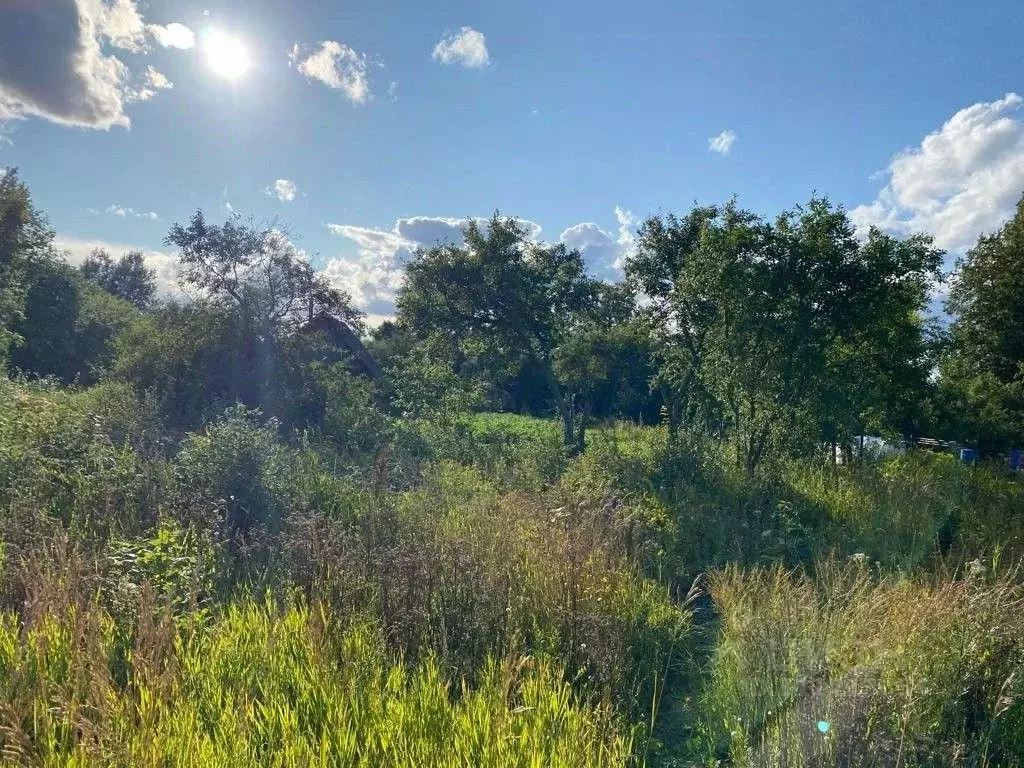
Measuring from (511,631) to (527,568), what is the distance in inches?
30.7

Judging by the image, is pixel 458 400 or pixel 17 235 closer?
pixel 458 400

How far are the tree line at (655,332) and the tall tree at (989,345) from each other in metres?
0.04

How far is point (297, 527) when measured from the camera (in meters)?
5.13

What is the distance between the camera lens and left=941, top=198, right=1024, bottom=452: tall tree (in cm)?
1523

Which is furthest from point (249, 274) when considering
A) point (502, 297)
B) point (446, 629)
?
point (446, 629)

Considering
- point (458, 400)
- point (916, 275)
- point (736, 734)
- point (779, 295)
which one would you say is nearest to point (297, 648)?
point (736, 734)

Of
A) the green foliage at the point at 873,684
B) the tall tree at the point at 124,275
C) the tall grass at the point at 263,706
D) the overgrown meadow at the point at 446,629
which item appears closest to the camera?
the tall grass at the point at 263,706

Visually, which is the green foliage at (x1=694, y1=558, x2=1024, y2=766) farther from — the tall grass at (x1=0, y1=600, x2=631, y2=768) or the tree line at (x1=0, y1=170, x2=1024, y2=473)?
the tree line at (x1=0, y1=170, x2=1024, y2=473)

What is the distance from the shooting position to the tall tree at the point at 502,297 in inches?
654

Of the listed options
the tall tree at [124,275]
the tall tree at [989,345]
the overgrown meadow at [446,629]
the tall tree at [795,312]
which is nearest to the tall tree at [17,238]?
the overgrown meadow at [446,629]

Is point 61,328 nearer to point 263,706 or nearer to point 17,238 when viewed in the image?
point 17,238

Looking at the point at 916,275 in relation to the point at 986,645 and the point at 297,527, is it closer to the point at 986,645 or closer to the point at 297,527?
the point at 986,645

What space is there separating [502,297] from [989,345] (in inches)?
490

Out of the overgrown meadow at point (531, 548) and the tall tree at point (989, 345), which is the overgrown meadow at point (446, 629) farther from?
the tall tree at point (989, 345)
